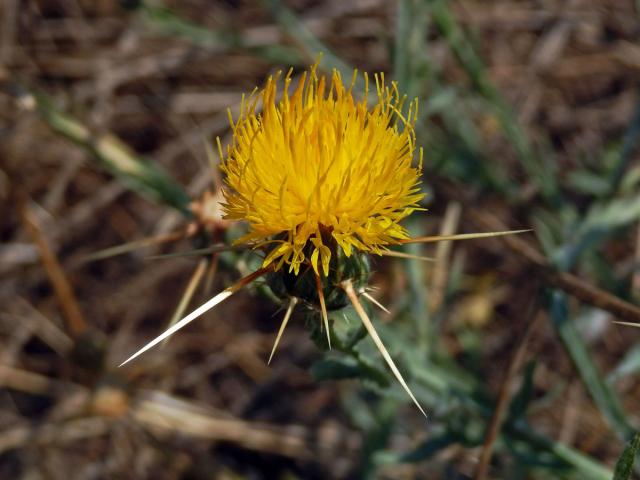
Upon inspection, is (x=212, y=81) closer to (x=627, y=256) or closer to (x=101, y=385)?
(x=101, y=385)

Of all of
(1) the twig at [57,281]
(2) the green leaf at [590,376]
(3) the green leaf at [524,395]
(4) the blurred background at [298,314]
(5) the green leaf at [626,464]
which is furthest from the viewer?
(1) the twig at [57,281]

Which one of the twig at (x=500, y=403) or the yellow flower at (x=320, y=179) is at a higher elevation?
the yellow flower at (x=320, y=179)

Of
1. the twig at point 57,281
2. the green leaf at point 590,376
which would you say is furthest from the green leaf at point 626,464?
the twig at point 57,281

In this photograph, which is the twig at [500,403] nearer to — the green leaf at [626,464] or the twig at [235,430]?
the green leaf at [626,464]

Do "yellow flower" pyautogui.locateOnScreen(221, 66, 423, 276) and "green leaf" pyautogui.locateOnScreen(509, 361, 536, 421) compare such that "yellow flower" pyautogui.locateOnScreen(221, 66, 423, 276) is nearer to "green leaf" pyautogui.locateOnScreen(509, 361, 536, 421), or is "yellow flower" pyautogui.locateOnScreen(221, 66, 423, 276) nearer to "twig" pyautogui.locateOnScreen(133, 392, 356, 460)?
"green leaf" pyautogui.locateOnScreen(509, 361, 536, 421)

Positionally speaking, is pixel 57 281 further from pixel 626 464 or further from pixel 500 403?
pixel 626 464

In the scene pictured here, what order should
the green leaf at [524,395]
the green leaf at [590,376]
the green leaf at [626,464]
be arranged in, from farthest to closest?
the green leaf at [590,376] < the green leaf at [524,395] < the green leaf at [626,464]

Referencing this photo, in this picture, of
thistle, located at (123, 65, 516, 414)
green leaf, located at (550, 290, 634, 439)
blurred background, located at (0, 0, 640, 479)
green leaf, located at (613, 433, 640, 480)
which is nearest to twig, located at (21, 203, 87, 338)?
blurred background, located at (0, 0, 640, 479)
